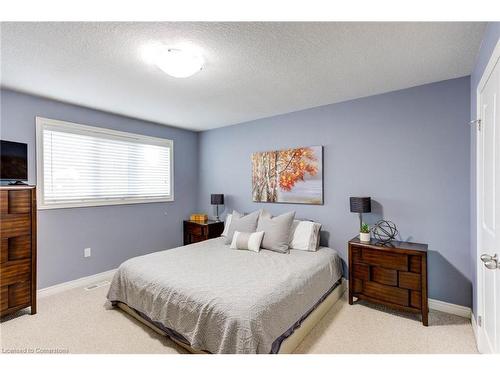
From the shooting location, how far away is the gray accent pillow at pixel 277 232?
302 cm

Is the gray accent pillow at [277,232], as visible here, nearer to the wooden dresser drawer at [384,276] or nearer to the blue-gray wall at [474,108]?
the wooden dresser drawer at [384,276]

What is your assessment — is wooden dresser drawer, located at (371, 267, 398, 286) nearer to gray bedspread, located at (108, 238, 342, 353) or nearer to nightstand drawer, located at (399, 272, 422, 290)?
nightstand drawer, located at (399, 272, 422, 290)

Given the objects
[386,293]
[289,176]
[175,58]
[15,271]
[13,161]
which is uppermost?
[175,58]

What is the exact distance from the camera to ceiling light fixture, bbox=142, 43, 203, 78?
1.92 metres

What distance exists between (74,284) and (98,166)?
1611mm

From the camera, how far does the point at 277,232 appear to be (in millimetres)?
3074

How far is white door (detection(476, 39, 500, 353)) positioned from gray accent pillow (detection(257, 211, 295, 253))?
176 centimetres

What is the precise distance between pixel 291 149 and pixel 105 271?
325 cm

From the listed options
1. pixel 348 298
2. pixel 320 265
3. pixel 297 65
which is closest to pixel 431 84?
pixel 297 65

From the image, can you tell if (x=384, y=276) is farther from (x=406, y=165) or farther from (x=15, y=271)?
(x=15, y=271)

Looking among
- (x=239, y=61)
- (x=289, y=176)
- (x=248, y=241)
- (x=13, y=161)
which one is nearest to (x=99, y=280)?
(x=13, y=161)
